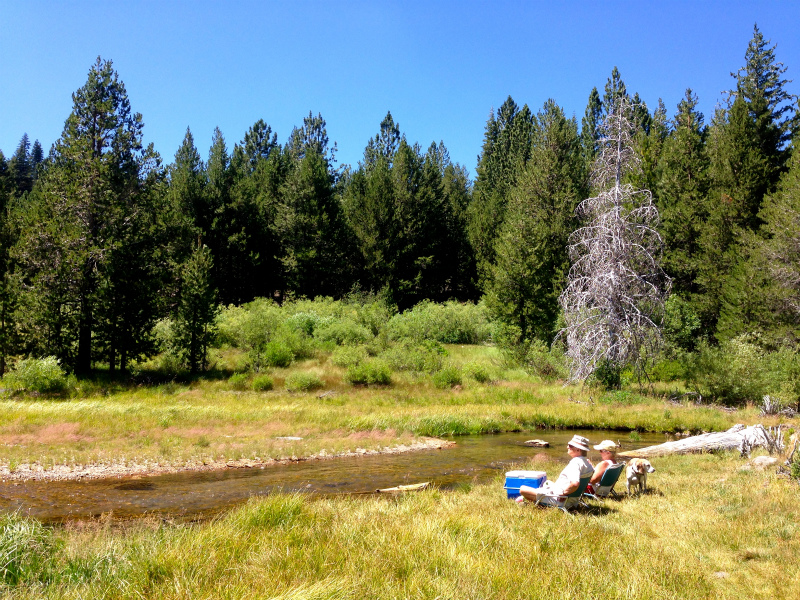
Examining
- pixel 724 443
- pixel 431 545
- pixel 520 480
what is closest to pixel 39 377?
pixel 520 480

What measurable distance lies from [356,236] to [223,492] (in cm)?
4124

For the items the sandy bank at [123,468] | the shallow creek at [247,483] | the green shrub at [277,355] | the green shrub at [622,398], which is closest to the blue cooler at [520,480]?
the shallow creek at [247,483]

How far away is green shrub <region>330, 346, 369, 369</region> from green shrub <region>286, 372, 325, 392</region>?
269cm

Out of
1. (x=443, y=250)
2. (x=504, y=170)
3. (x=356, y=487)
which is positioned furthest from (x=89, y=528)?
(x=504, y=170)

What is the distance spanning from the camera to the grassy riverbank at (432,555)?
5137 millimetres

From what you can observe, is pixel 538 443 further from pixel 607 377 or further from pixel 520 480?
pixel 607 377

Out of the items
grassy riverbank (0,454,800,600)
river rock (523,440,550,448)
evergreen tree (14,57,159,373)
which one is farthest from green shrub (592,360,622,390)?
evergreen tree (14,57,159,373)

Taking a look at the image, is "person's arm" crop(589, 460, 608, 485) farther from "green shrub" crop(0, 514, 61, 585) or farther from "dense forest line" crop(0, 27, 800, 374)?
"dense forest line" crop(0, 27, 800, 374)

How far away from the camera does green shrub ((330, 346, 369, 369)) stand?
30.5m

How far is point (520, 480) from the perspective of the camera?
31.4 ft

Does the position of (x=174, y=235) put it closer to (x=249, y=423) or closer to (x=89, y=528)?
(x=249, y=423)

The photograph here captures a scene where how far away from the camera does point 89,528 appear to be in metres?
8.91

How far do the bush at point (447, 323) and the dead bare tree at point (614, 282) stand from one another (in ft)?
53.0

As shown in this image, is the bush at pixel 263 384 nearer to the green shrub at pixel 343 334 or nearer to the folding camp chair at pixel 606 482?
the green shrub at pixel 343 334
